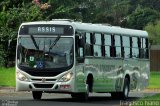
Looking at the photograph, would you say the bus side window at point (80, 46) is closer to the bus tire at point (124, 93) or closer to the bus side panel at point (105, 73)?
the bus side panel at point (105, 73)

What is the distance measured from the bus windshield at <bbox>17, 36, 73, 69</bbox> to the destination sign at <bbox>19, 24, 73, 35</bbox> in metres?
0.21

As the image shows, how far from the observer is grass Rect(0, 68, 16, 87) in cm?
3796

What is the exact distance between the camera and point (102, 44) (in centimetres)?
2723

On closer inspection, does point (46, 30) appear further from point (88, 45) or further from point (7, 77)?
point (7, 77)

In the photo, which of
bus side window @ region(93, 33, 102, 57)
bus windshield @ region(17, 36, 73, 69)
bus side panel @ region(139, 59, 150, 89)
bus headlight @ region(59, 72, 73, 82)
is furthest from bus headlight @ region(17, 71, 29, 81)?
bus side panel @ region(139, 59, 150, 89)

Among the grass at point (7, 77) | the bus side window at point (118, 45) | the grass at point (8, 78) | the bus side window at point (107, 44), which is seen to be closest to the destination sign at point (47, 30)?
the bus side window at point (107, 44)

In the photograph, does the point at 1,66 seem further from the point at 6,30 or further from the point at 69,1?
the point at 69,1

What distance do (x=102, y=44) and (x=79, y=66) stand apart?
98.0 inches

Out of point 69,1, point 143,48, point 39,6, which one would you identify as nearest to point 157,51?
point 69,1

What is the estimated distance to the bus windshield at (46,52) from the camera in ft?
80.9

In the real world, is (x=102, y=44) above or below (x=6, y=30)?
above

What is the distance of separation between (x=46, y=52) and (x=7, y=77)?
1686 centimetres

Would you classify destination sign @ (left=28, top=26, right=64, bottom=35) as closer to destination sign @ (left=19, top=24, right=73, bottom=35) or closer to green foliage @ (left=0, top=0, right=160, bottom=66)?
destination sign @ (left=19, top=24, right=73, bottom=35)

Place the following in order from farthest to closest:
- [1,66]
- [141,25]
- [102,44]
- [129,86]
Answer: [141,25], [1,66], [129,86], [102,44]
